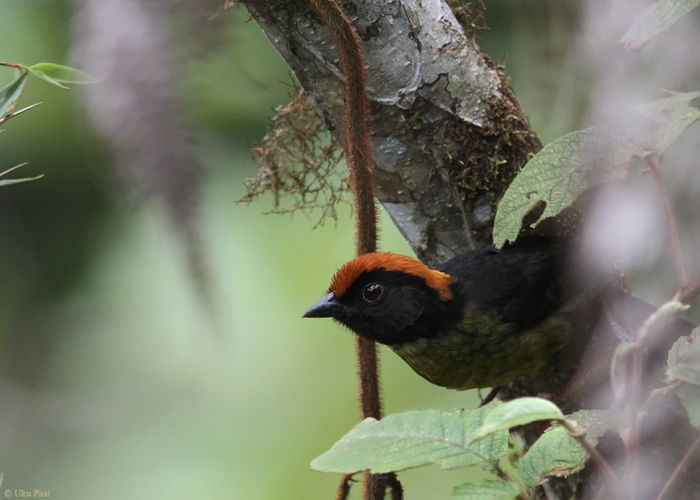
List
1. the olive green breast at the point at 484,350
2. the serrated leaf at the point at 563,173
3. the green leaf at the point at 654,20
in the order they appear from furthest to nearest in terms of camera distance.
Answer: the olive green breast at the point at 484,350 → the serrated leaf at the point at 563,173 → the green leaf at the point at 654,20

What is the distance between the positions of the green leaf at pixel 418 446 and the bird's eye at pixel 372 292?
1.17 m

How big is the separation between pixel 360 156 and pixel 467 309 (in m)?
0.93

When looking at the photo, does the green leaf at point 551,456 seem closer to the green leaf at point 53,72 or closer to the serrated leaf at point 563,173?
the serrated leaf at point 563,173

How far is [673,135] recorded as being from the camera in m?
1.41

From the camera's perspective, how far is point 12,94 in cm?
152

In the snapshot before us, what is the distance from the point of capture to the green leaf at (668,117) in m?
1.13

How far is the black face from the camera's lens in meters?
2.50

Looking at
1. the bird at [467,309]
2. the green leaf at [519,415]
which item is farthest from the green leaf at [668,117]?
the bird at [467,309]

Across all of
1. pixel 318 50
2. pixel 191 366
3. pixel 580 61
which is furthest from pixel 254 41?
pixel 580 61

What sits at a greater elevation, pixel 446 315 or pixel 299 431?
pixel 446 315

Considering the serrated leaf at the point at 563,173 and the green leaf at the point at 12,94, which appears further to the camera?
the green leaf at the point at 12,94

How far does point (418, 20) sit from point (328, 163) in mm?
849

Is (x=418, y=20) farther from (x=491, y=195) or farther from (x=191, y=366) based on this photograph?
(x=191, y=366)

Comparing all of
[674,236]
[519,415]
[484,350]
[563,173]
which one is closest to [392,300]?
[484,350]
